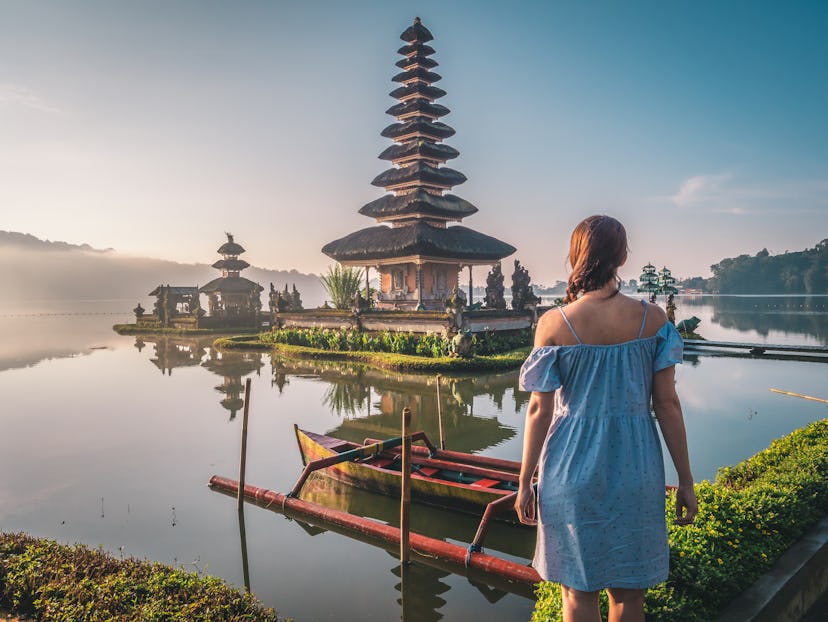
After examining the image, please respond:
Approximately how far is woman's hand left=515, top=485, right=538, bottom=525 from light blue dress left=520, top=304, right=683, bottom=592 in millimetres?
142

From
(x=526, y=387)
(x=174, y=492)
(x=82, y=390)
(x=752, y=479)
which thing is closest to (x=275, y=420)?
(x=174, y=492)

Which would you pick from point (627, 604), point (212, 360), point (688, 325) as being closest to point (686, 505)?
point (627, 604)

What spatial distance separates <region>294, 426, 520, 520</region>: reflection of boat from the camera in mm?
7359

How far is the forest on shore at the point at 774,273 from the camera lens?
4412 inches

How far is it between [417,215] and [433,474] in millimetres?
25075

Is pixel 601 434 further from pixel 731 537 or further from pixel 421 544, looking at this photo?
pixel 421 544

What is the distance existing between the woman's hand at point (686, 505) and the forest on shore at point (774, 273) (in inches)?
5215

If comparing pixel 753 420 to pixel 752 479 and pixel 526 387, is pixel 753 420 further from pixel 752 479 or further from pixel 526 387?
pixel 526 387

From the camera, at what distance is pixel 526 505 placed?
2.80 m

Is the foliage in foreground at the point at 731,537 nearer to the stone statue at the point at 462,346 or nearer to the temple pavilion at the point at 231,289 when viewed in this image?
the stone statue at the point at 462,346

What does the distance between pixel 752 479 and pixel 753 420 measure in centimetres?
739

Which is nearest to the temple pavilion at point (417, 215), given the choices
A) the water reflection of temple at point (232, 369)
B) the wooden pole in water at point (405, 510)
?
the water reflection of temple at point (232, 369)

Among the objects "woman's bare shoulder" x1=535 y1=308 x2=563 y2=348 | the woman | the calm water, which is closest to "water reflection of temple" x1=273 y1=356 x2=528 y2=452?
the calm water

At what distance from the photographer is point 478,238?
111ft
